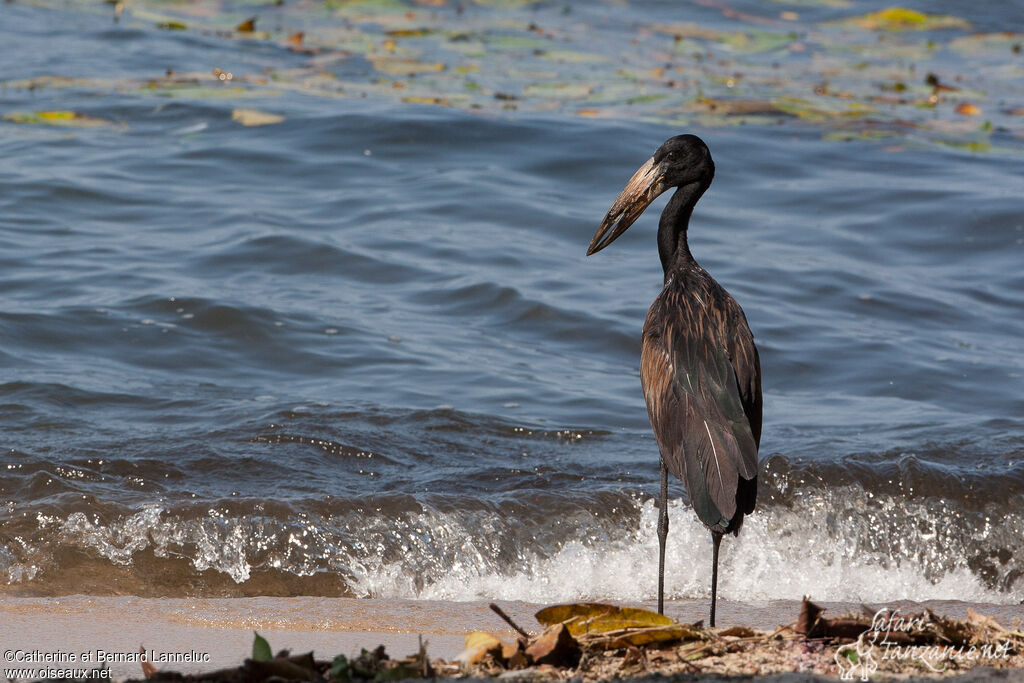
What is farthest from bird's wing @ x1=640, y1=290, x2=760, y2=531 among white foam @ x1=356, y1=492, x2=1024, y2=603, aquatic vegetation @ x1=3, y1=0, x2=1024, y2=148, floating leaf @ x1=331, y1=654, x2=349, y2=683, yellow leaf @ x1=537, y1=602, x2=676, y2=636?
aquatic vegetation @ x1=3, y1=0, x2=1024, y2=148

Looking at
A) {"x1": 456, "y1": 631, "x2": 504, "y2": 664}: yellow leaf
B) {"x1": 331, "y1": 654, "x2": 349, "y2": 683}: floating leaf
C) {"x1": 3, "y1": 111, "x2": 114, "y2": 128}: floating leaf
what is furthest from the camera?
{"x1": 3, "y1": 111, "x2": 114, "y2": 128}: floating leaf

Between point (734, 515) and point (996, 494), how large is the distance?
262cm

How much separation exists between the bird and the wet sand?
60cm

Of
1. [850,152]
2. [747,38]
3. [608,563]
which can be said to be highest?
[747,38]

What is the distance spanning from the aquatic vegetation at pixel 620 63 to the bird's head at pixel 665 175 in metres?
7.67

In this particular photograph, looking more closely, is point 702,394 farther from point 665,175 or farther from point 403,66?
point 403,66

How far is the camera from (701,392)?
4629 mm

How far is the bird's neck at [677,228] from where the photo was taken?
18.2 ft

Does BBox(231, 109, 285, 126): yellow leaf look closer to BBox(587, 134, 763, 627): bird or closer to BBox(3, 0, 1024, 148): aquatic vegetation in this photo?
BBox(3, 0, 1024, 148): aquatic vegetation

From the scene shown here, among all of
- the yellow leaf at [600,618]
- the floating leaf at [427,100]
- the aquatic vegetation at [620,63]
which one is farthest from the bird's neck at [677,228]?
the floating leaf at [427,100]

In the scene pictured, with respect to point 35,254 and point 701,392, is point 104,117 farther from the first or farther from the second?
point 701,392

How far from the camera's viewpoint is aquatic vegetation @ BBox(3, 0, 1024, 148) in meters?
13.6

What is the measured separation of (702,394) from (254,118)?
8.99 m

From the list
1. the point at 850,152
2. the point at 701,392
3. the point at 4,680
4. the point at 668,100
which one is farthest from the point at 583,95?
the point at 4,680
